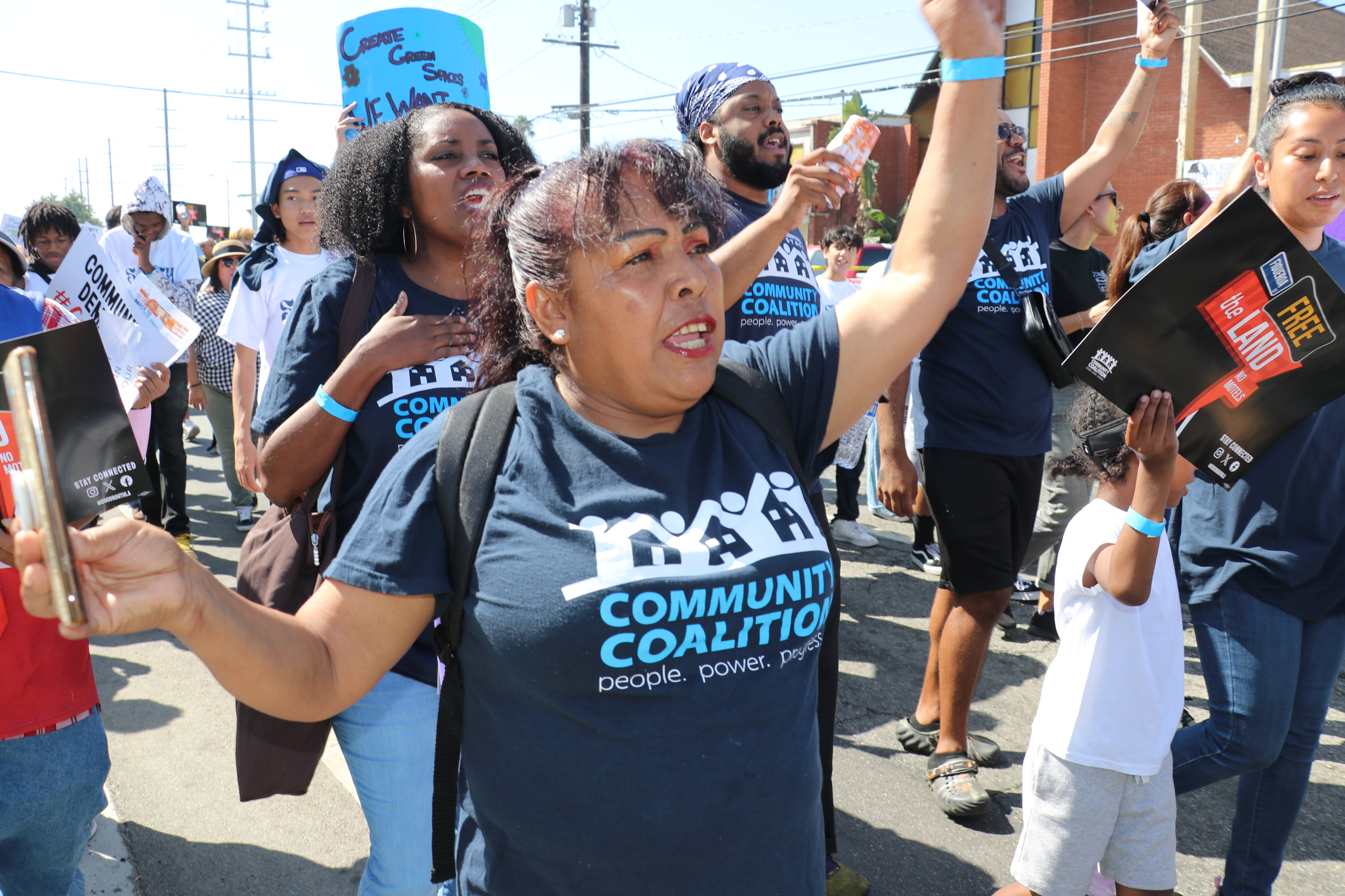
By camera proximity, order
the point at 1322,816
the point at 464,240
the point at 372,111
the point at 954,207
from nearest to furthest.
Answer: the point at 954,207, the point at 464,240, the point at 1322,816, the point at 372,111

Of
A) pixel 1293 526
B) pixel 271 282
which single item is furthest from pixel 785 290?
pixel 271 282

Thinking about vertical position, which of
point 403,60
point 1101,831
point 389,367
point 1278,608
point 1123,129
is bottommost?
point 1101,831

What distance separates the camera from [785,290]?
9.93 ft

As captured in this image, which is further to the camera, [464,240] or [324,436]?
[464,240]

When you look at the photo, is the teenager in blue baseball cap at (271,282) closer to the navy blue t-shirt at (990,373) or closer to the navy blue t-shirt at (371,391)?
the navy blue t-shirt at (371,391)

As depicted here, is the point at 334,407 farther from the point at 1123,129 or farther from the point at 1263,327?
the point at 1123,129

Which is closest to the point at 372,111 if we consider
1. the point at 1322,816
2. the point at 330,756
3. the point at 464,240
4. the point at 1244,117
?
the point at 464,240

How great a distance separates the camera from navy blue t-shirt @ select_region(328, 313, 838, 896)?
142cm

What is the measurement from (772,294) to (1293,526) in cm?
160

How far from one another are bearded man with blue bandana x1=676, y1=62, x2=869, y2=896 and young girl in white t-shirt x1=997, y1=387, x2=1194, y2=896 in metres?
0.59

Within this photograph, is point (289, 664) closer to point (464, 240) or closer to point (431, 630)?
point (431, 630)

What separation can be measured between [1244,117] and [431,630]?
2821 centimetres

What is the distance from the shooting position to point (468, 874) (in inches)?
62.9

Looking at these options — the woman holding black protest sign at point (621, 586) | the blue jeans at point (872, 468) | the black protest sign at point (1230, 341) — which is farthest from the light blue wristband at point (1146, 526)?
the blue jeans at point (872, 468)
